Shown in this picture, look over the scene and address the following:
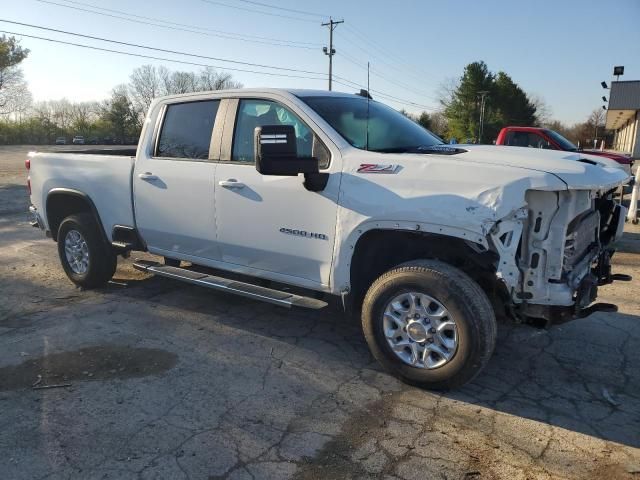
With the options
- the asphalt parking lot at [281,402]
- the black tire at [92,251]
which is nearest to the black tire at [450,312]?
the asphalt parking lot at [281,402]

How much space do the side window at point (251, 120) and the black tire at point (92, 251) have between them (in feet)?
6.82

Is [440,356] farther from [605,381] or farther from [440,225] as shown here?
[605,381]

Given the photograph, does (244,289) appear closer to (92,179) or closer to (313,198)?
(313,198)

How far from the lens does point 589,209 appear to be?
3.59 metres

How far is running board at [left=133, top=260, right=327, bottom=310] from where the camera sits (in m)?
3.96

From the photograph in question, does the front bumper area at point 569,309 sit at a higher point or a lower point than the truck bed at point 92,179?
lower

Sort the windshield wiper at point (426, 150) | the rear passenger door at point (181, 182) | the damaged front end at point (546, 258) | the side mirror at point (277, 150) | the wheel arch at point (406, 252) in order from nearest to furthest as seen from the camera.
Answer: the damaged front end at point (546, 258) < the wheel arch at point (406, 252) < the side mirror at point (277, 150) < the windshield wiper at point (426, 150) < the rear passenger door at point (181, 182)

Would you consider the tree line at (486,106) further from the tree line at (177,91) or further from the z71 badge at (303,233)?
the z71 badge at (303,233)

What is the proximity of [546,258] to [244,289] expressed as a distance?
7.51 feet

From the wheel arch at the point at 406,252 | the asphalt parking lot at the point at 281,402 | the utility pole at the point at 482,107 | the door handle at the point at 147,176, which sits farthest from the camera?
the utility pole at the point at 482,107

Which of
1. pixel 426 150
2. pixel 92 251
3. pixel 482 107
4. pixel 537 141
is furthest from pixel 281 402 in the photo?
pixel 482 107

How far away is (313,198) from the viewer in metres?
3.87

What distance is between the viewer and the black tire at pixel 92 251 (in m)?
5.55

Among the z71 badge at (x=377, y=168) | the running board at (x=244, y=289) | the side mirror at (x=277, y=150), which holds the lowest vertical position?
the running board at (x=244, y=289)
